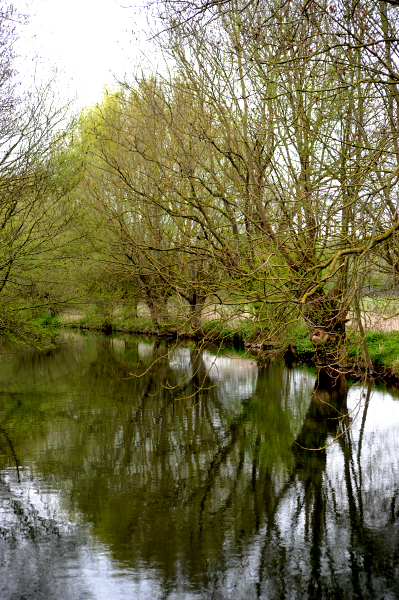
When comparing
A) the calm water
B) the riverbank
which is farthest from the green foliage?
the calm water

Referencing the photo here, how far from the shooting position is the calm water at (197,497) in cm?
602

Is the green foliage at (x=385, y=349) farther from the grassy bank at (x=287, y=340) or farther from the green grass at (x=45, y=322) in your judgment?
the green grass at (x=45, y=322)

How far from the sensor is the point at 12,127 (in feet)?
41.4

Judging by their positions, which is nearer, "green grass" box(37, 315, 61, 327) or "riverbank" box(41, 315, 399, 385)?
"riverbank" box(41, 315, 399, 385)

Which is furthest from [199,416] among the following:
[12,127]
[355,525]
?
[12,127]

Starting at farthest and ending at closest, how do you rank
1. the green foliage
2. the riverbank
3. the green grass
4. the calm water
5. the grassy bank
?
the green foliage < the green grass < the riverbank < the grassy bank < the calm water

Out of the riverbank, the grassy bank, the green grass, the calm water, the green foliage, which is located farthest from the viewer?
the green foliage

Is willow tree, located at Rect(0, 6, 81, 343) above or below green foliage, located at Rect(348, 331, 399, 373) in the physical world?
above

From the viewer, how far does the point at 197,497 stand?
8.15m

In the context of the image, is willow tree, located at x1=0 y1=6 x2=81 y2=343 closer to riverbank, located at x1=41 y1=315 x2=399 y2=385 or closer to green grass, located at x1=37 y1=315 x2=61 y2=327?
green grass, located at x1=37 y1=315 x2=61 y2=327

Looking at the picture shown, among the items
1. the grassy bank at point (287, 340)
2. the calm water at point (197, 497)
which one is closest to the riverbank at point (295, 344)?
the grassy bank at point (287, 340)

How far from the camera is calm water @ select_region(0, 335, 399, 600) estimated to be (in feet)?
19.7

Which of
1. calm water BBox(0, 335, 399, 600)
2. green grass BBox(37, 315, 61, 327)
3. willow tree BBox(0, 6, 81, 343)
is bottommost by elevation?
calm water BBox(0, 335, 399, 600)

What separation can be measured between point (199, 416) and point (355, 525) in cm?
589
